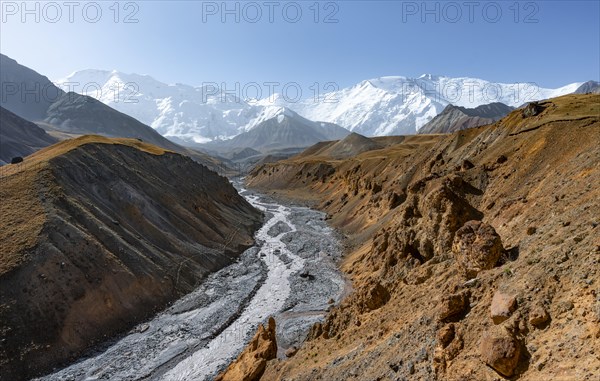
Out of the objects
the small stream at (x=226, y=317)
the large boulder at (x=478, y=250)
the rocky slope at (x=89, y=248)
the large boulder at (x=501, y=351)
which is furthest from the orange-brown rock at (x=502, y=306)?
the rocky slope at (x=89, y=248)

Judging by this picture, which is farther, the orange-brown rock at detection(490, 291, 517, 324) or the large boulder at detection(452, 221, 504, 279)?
the large boulder at detection(452, 221, 504, 279)

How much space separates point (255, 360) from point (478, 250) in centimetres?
1596

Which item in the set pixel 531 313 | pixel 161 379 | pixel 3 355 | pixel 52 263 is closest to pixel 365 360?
pixel 531 313

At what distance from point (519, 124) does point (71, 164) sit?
63.0 meters

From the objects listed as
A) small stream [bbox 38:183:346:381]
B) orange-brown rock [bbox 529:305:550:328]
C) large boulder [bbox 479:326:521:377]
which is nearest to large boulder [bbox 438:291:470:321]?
large boulder [bbox 479:326:521:377]

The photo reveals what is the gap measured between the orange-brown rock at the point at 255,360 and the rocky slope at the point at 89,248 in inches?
581

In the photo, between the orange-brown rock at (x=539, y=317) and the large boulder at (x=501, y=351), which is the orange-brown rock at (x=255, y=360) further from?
the orange-brown rock at (x=539, y=317)

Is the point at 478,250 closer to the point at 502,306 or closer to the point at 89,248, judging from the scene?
the point at 502,306

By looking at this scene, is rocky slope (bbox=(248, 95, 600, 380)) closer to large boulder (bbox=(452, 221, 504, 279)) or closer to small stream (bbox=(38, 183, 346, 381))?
large boulder (bbox=(452, 221, 504, 279))

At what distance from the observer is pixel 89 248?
1661 inches

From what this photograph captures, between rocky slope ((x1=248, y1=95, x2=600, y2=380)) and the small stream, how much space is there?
6.33 meters

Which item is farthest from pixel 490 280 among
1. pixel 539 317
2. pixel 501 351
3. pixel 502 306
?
pixel 501 351

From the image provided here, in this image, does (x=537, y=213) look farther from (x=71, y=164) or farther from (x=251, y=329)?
(x=71, y=164)

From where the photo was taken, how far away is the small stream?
1237 inches
